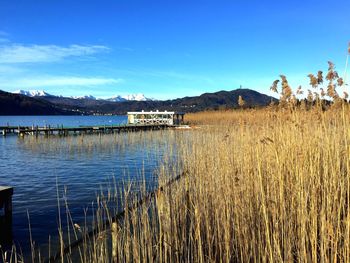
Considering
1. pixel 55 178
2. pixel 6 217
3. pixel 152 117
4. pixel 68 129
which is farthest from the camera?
pixel 152 117

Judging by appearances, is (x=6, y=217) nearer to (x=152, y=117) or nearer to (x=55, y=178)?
(x=55, y=178)

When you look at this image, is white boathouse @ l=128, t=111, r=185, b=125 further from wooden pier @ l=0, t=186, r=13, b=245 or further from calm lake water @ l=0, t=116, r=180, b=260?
wooden pier @ l=0, t=186, r=13, b=245

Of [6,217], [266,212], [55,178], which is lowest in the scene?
[55,178]

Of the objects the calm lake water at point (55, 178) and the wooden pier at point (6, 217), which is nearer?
the wooden pier at point (6, 217)

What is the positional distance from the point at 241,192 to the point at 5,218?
5391 mm

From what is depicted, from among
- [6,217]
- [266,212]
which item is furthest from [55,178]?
[266,212]

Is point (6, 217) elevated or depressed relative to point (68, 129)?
depressed

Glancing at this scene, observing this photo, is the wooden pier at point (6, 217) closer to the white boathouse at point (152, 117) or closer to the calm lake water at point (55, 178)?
the calm lake water at point (55, 178)

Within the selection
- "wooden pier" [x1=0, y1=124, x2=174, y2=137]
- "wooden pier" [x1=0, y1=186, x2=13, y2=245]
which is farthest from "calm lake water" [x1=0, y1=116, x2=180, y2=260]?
"wooden pier" [x1=0, y1=124, x2=174, y2=137]

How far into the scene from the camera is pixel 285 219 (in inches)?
146

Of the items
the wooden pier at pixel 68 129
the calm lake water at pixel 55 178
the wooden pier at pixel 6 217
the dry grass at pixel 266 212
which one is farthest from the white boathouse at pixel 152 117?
the dry grass at pixel 266 212

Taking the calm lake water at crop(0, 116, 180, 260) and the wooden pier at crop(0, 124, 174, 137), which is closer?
the calm lake water at crop(0, 116, 180, 260)

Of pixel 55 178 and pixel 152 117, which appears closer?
pixel 55 178

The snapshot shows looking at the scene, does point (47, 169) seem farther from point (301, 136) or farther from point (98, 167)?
point (301, 136)
